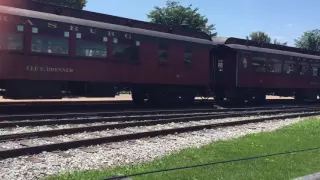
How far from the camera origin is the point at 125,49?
56.4 feet

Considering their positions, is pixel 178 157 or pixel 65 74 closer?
pixel 178 157

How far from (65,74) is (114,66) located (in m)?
2.35

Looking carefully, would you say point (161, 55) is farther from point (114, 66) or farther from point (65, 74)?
point (65, 74)

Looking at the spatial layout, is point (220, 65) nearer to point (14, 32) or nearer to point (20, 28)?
point (20, 28)

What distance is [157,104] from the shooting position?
64.0ft

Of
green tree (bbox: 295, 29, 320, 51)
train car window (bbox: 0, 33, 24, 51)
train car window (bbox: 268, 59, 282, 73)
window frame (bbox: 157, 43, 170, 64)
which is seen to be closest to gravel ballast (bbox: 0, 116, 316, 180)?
train car window (bbox: 0, 33, 24, 51)

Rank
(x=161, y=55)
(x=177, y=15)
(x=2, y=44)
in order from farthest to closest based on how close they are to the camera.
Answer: (x=177, y=15) < (x=161, y=55) < (x=2, y=44)

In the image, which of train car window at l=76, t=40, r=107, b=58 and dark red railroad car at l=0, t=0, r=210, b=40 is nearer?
dark red railroad car at l=0, t=0, r=210, b=40

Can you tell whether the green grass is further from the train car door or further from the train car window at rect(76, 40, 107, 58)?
the train car door

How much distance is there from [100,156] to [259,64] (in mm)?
17833

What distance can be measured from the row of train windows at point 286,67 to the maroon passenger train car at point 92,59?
429 cm

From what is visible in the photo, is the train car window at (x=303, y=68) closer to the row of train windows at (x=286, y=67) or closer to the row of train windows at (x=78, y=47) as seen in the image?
the row of train windows at (x=286, y=67)

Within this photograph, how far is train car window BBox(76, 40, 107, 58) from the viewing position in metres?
15.5

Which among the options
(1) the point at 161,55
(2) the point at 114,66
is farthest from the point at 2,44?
(1) the point at 161,55
